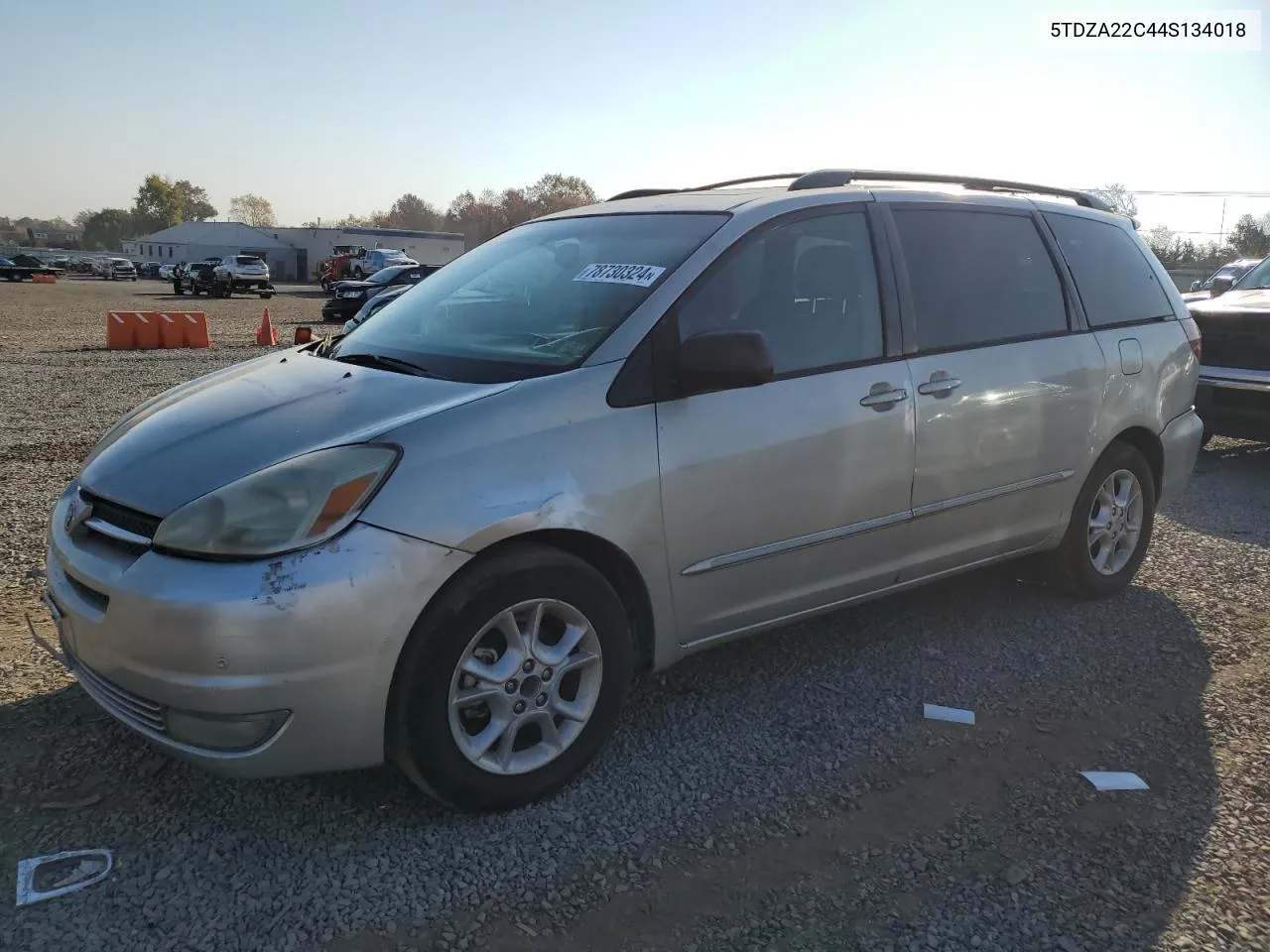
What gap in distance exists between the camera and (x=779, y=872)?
8.95 feet

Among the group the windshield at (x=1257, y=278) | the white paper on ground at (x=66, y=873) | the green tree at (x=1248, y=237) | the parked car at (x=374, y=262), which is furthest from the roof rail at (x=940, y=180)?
the green tree at (x=1248, y=237)

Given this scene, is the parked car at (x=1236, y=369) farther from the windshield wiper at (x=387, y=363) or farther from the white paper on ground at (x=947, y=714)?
the windshield wiper at (x=387, y=363)

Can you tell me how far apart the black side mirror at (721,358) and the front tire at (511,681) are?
69 cm

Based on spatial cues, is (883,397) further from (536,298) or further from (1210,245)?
(1210,245)

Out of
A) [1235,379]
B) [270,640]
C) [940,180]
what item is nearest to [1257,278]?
[1235,379]

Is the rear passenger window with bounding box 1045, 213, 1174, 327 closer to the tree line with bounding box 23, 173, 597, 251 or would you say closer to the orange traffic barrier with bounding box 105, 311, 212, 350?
the orange traffic barrier with bounding box 105, 311, 212, 350

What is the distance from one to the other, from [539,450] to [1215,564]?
447 cm

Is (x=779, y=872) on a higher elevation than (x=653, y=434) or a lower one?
lower

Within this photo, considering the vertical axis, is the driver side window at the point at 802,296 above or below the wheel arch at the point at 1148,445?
above

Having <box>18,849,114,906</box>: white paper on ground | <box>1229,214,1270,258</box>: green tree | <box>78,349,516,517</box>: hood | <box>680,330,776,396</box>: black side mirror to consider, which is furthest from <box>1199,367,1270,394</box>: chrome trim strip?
<box>1229,214,1270,258</box>: green tree

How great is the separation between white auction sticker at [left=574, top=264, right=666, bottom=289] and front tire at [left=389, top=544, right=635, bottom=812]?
1015 millimetres

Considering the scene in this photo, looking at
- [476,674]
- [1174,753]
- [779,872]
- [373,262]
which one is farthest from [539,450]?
[373,262]

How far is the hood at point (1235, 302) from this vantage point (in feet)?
26.0

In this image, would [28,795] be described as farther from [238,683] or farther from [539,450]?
[539,450]
